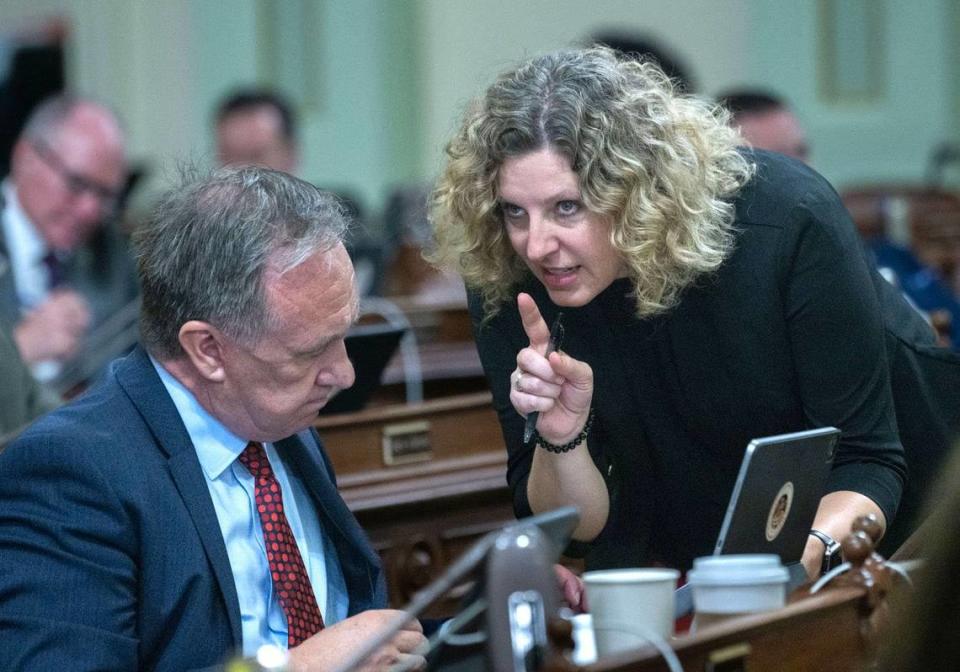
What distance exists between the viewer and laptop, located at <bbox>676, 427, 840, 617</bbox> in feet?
5.16

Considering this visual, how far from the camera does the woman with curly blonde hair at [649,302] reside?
202 cm

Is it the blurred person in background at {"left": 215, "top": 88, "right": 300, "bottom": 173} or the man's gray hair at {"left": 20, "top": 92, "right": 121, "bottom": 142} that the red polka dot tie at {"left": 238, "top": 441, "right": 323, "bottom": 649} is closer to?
the man's gray hair at {"left": 20, "top": 92, "right": 121, "bottom": 142}

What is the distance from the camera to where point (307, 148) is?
6918 mm

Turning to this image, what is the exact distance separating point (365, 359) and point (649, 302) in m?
0.82

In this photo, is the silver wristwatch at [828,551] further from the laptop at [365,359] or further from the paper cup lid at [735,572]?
the laptop at [365,359]

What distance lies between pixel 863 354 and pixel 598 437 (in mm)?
397

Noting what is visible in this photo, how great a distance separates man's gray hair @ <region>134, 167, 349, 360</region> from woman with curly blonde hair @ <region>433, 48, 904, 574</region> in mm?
333

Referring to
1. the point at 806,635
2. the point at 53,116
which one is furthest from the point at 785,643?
the point at 53,116

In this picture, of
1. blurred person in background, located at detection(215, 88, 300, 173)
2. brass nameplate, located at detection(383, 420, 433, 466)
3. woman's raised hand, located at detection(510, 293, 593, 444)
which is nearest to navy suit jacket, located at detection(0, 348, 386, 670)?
woman's raised hand, located at detection(510, 293, 593, 444)

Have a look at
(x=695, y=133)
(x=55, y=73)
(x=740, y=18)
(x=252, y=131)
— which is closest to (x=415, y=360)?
(x=252, y=131)

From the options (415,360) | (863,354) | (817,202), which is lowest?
(415,360)

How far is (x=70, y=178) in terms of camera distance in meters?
4.28

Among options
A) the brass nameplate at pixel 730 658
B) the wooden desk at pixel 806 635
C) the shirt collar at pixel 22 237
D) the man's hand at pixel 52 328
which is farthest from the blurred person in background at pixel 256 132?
the brass nameplate at pixel 730 658

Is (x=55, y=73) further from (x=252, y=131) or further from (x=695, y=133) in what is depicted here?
(x=695, y=133)
